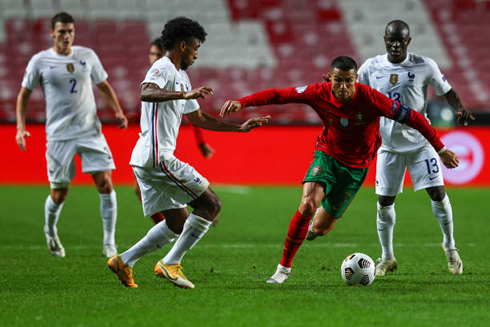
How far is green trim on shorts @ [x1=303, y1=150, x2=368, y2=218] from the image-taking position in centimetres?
593

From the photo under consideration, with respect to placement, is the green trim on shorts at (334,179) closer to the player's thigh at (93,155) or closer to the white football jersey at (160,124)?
the white football jersey at (160,124)

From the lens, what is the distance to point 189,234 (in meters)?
5.43

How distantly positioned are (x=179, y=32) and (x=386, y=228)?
2.68 meters

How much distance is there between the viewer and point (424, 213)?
11719 mm

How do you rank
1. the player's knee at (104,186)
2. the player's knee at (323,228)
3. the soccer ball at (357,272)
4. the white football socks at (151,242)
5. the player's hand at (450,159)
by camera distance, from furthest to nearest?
the player's knee at (104,186)
the player's knee at (323,228)
the player's hand at (450,159)
the soccer ball at (357,272)
the white football socks at (151,242)

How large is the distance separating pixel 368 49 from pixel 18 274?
16.4m

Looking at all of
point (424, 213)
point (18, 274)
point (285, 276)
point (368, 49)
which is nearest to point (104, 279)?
point (18, 274)

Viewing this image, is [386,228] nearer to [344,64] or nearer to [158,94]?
[344,64]

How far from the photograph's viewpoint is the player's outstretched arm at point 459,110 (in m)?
6.43

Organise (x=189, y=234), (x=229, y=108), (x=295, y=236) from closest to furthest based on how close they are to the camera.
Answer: (x=229, y=108), (x=189, y=234), (x=295, y=236)

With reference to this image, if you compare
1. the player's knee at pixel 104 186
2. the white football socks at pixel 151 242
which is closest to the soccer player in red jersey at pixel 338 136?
the white football socks at pixel 151 242

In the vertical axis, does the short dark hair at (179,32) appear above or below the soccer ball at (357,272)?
above

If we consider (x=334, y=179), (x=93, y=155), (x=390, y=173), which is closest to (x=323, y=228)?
(x=334, y=179)

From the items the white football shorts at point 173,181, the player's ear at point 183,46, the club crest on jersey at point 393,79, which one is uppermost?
the player's ear at point 183,46
